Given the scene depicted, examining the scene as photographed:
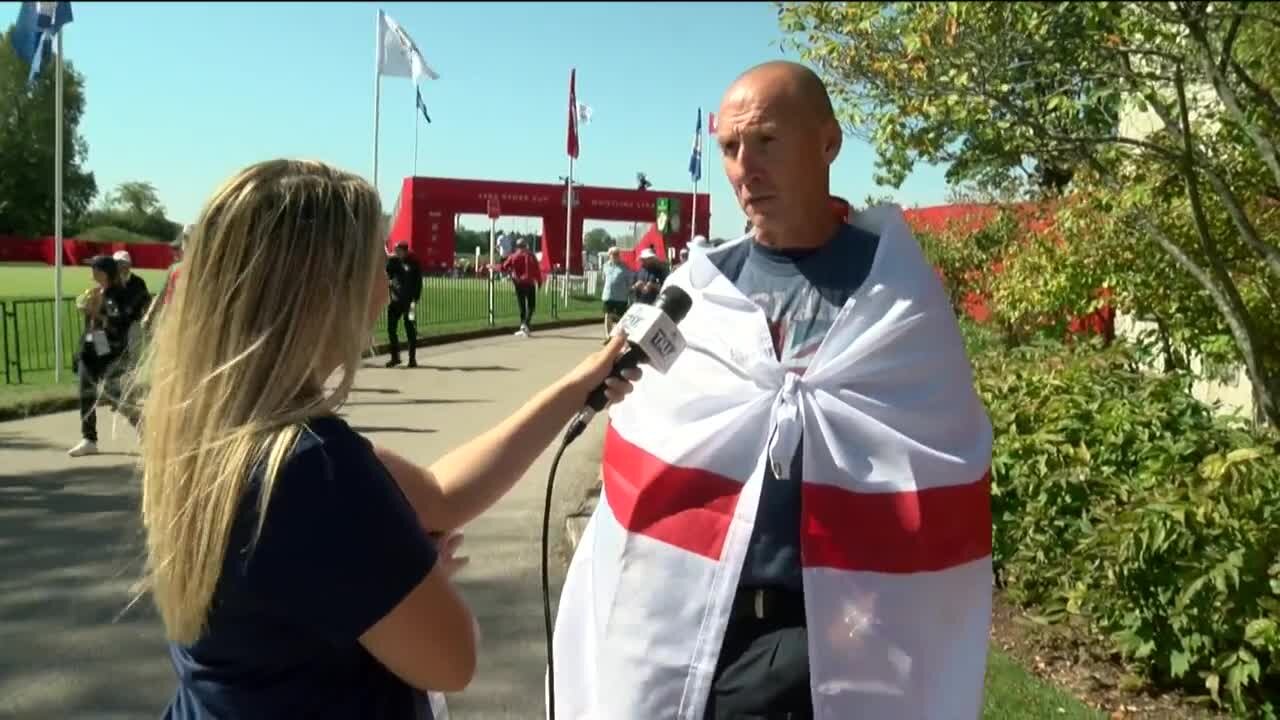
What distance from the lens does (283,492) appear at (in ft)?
5.17

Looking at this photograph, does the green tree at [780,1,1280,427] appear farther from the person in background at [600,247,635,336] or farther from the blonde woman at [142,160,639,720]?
the person in background at [600,247,635,336]

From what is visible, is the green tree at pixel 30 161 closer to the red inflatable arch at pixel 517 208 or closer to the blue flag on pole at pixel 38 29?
the red inflatable arch at pixel 517 208

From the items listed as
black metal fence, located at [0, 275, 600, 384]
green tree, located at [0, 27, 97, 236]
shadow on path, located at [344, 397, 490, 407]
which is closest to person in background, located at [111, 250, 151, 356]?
black metal fence, located at [0, 275, 600, 384]

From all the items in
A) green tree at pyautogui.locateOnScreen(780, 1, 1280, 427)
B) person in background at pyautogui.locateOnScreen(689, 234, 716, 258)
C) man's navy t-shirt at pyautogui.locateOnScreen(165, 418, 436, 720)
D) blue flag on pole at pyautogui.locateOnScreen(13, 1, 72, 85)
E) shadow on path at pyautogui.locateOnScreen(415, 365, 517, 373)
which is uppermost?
blue flag on pole at pyautogui.locateOnScreen(13, 1, 72, 85)

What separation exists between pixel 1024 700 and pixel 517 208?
48.0 meters

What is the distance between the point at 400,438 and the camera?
11.2m

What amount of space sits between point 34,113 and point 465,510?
74.9 metres

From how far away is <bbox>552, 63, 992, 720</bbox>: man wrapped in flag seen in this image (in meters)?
2.45

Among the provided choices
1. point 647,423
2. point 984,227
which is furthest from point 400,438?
point 647,423

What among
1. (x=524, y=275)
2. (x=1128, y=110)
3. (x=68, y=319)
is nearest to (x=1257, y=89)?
(x=1128, y=110)

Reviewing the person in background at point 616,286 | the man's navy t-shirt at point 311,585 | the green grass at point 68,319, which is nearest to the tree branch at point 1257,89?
the man's navy t-shirt at point 311,585

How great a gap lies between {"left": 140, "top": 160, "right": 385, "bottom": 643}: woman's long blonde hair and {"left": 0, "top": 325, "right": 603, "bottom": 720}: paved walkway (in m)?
0.35

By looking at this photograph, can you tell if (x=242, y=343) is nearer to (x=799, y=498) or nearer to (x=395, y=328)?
(x=799, y=498)

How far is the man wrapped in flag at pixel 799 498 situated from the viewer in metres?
2.45
